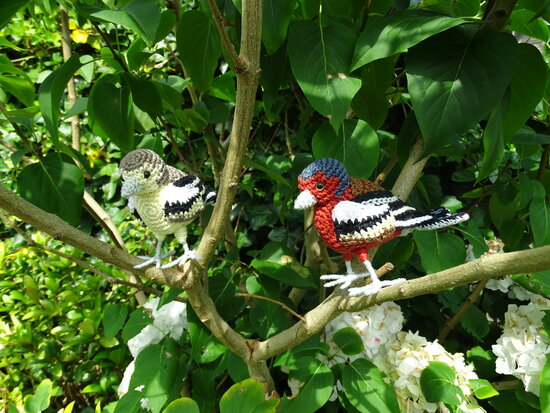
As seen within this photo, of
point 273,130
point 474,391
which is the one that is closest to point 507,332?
point 474,391

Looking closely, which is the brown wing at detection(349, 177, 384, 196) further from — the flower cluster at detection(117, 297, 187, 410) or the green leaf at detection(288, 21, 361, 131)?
the flower cluster at detection(117, 297, 187, 410)

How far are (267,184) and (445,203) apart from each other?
0.67 metres

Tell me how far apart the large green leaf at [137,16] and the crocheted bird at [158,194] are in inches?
5.3

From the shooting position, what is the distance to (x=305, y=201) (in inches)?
18.1

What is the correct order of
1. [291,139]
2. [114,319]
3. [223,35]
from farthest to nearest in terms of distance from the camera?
[291,139]
[114,319]
[223,35]

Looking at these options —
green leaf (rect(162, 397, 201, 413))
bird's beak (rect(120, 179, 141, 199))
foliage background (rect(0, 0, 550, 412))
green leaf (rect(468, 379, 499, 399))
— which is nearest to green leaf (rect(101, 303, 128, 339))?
foliage background (rect(0, 0, 550, 412))

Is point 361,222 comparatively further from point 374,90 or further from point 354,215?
point 374,90

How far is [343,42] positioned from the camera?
1.75 feet

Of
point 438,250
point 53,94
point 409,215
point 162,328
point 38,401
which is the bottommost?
point 38,401

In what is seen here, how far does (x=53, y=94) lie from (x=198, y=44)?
24 cm

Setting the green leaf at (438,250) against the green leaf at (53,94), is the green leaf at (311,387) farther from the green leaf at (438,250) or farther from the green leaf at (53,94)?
the green leaf at (53,94)

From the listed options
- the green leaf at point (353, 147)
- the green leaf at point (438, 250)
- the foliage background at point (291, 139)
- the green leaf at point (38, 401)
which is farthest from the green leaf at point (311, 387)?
the green leaf at point (38, 401)

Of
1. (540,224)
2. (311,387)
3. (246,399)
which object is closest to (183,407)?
(246,399)

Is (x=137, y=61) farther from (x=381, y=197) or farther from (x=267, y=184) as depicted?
(x=267, y=184)
